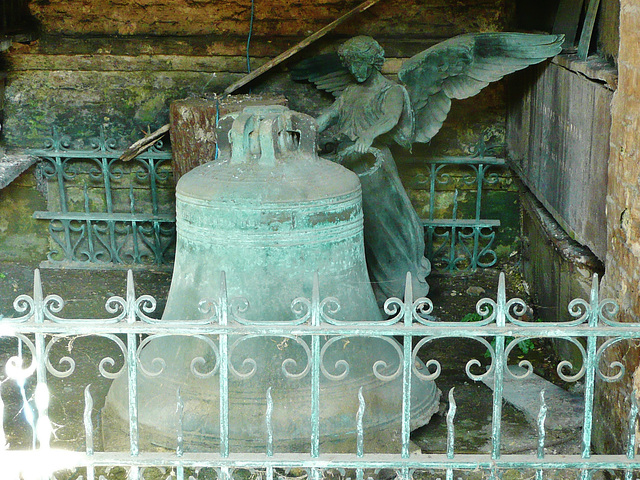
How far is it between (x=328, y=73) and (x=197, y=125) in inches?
45.5

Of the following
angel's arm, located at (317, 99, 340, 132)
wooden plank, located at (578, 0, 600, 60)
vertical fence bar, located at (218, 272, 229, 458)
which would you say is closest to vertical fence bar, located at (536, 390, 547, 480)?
vertical fence bar, located at (218, 272, 229, 458)

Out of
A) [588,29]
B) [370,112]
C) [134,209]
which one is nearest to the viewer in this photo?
[588,29]

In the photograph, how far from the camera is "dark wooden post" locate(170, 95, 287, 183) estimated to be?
5.90m

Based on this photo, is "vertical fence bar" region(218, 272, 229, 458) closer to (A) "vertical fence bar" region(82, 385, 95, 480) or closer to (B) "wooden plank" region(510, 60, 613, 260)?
(A) "vertical fence bar" region(82, 385, 95, 480)

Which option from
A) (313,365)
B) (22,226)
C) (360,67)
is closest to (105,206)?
(22,226)

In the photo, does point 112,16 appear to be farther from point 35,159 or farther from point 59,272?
point 59,272

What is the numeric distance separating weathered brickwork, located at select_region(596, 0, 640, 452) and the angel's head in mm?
1931

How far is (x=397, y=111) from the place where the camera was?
5.52m

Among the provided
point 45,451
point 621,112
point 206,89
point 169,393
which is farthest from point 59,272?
point 621,112

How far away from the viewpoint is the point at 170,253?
7.09 metres

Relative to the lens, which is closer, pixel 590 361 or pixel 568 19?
pixel 590 361

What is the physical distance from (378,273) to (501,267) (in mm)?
1349

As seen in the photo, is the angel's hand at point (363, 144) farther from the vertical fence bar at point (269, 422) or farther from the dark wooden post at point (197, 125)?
the vertical fence bar at point (269, 422)

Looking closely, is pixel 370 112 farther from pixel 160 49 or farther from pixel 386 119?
pixel 160 49
